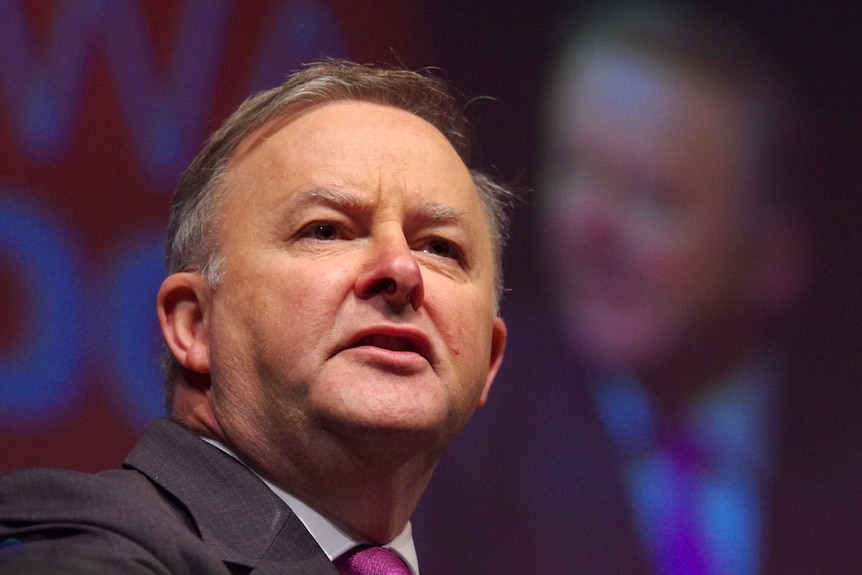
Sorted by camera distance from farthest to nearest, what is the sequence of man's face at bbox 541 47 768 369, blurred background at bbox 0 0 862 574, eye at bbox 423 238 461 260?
1. man's face at bbox 541 47 768 369
2. blurred background at bbox 0 0 862 574
3. eye at bbox 423 238 461 260

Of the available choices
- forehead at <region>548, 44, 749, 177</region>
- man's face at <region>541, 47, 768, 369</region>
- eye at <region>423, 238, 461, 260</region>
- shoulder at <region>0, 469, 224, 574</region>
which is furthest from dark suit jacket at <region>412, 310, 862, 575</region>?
shoulder at <region>0, 469, 224, 574</region>

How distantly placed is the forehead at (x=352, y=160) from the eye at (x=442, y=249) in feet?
0.21

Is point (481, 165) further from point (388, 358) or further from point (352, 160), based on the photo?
point (388, 358)

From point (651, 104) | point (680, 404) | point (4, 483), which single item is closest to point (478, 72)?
point (651, 104)

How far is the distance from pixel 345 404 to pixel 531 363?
1072 mm

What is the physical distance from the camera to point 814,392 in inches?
105

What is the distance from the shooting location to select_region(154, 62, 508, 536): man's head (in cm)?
162

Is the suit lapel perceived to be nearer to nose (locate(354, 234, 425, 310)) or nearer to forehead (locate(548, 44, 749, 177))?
nose (locate(354, 234, 425, 310))

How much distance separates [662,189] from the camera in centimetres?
266

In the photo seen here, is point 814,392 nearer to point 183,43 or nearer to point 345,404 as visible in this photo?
point 345,404

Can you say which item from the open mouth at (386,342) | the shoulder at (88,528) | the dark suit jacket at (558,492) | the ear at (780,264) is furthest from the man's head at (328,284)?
the ear at (780,264)

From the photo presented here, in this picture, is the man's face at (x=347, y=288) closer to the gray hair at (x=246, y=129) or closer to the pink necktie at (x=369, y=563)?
the gray hair at (x=246, y=129)

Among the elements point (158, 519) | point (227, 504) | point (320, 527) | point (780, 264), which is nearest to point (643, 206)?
point (780, 264)

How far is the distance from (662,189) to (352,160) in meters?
1.13
